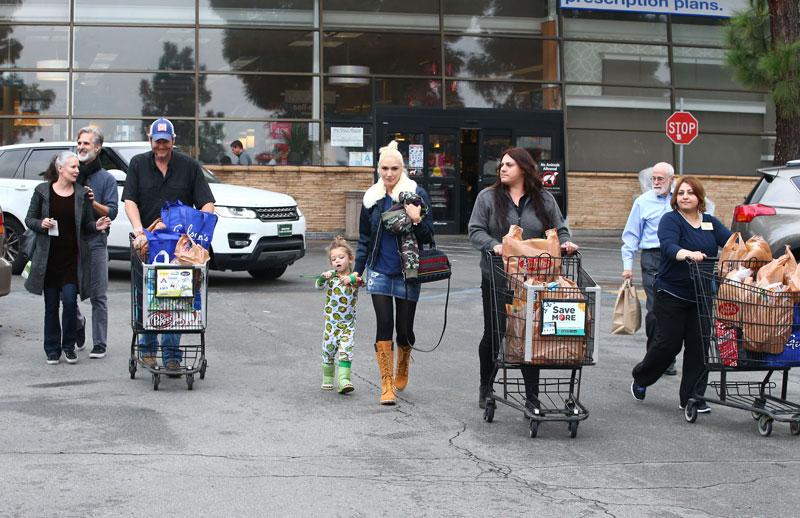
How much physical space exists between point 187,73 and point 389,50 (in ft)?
15.1

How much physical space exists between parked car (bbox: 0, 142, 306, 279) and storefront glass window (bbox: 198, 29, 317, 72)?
9536 millimetres

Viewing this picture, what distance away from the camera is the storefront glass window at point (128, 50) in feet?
84.9

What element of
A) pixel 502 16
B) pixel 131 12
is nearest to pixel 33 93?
pixel 131 12

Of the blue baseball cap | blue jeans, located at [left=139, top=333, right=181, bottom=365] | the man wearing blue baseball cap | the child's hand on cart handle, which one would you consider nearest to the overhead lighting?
the man wearing blue baseball cap

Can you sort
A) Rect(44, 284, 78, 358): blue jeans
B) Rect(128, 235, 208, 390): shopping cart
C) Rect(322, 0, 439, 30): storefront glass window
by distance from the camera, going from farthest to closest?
Rect(322, 0, 439, 30): storefront glass window
Rect(44, 284, 78, 358): blue jeans
Rect(128, 235, 208, 390): shopping cart

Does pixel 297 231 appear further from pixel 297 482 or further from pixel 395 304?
pixel 297 482

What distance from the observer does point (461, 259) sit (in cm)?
2091

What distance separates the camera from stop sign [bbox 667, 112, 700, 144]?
2289cm

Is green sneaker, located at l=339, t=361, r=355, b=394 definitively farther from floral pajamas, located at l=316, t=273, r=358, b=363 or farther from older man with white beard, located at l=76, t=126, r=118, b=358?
older man with white beard, located at l=76, t=126, r=118, b=358

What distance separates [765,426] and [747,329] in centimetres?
68

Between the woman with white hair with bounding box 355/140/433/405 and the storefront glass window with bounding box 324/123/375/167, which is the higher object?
the storefront glass window with bounding box 324/123/375/167

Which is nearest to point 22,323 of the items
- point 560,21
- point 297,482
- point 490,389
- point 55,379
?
point 55,379

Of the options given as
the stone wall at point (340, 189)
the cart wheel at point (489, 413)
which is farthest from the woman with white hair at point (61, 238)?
the stone wall at point (340, 189)

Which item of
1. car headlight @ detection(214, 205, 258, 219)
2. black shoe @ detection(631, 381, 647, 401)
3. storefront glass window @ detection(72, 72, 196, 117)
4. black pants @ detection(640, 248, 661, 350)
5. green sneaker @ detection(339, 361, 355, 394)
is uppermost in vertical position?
storefront glass window @ detection(72, 72, 196, 117)
